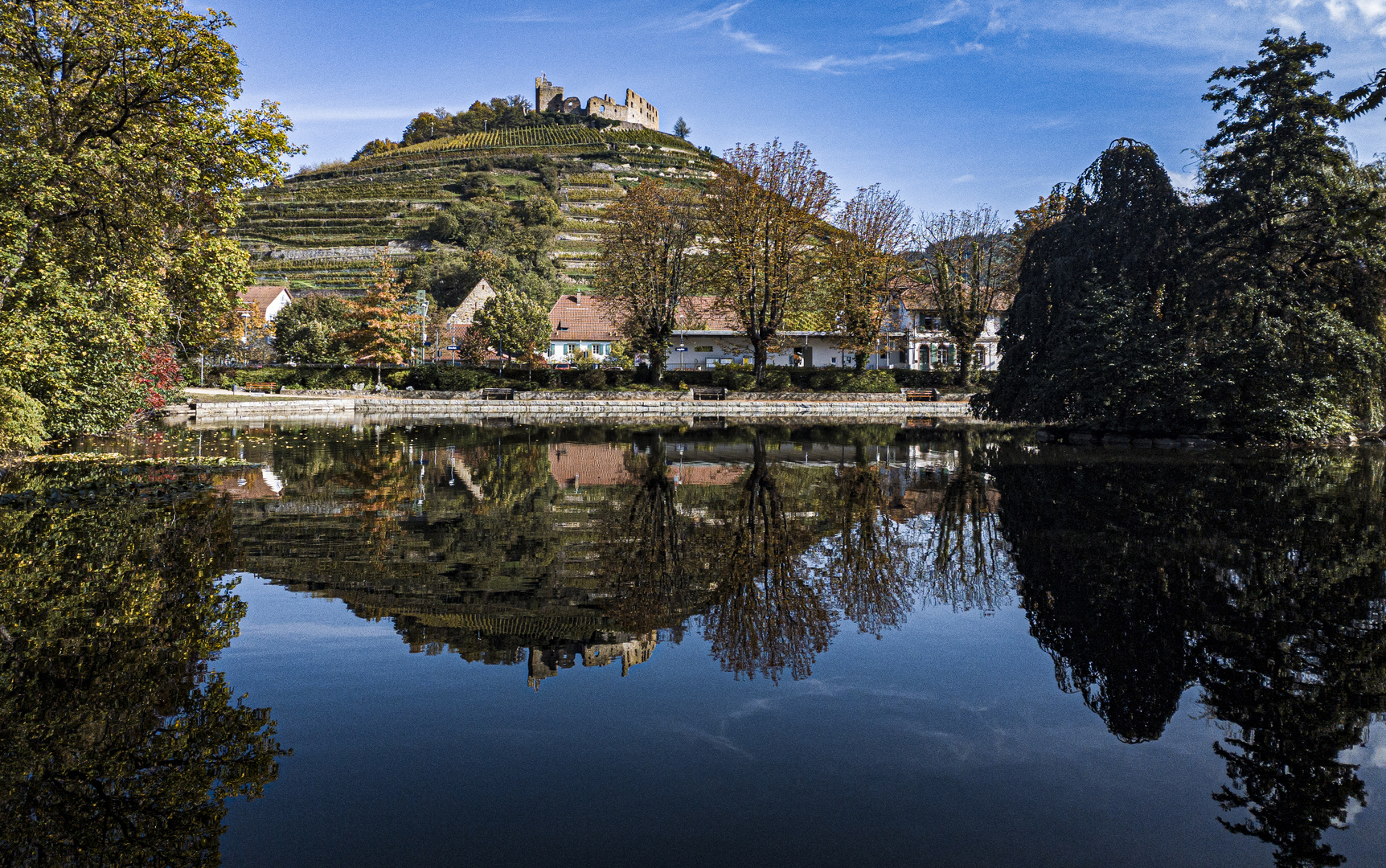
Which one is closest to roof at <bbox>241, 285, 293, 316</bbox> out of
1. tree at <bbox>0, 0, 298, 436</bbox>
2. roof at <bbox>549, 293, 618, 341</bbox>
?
roof at <bbox>549, 293, 618, 341</bbox>

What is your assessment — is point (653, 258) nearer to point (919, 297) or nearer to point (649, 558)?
point (919, 297)

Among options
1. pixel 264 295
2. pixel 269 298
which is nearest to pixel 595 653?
pixel 269 298

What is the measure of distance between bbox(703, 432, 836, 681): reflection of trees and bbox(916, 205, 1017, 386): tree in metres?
46.7

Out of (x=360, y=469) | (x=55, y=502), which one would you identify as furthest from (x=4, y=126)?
(x=360, y=469)

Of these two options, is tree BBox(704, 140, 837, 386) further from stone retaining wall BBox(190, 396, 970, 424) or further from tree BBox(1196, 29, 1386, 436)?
tree BBox(1196, 29, 1386, 436)

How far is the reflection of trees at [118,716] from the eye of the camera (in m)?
4.24

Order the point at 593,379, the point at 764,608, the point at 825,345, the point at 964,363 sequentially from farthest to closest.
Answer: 1. the point at 825,345
2. the point at 964,363
3. the point at 593,379
4. the point at 764,608

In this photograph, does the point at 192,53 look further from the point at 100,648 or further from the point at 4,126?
the point at 100,648

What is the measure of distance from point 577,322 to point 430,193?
58501 millimetres

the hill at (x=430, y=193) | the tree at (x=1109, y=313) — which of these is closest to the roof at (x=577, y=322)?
the hill at (x=430, y=193)

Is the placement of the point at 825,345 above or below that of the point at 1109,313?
above

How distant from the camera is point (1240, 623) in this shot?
775 centimetres

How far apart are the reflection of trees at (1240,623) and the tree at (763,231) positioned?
37845 millimetres

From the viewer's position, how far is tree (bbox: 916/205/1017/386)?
182ft
